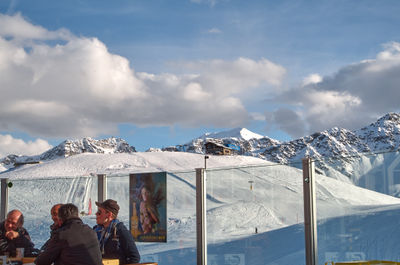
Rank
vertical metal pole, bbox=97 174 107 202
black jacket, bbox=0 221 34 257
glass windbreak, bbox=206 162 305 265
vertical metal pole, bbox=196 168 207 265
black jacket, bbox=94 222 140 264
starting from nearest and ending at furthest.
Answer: black jacket, bbox=94 222 140 264, black jacket, bbox=0 221 34 257, glass windbreak, bbox=206 162 305 265, vertical metal pole, bbox=196 168 207 265, vertical metal pole, bbox=97 174 107 202

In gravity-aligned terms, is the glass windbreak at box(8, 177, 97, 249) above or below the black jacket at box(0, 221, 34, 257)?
above

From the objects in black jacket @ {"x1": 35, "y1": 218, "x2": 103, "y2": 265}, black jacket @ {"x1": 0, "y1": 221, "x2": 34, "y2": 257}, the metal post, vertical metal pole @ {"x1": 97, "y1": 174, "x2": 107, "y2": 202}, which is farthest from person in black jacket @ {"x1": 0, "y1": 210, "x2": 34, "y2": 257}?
the metal post

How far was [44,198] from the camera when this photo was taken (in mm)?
12531

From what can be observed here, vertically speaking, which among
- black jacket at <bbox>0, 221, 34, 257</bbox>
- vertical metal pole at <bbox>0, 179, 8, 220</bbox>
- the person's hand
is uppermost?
vertical metal pole at <bbox>0, 179, 8, 220</bbox>

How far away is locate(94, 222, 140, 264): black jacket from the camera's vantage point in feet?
20.2

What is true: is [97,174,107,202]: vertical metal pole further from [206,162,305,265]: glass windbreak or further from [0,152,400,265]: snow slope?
[206,162,305,265]: glass windbreak

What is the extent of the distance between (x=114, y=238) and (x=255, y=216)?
3324mm

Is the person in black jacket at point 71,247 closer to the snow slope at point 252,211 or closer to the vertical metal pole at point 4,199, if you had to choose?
the snow slope at point 252,211

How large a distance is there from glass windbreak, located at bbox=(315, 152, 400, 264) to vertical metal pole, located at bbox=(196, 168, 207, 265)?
2.16m

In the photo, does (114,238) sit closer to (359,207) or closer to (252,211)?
(252,211)

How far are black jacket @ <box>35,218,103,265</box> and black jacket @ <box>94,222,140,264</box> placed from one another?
1.33 m

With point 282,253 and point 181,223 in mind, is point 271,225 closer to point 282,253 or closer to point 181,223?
point 282,253

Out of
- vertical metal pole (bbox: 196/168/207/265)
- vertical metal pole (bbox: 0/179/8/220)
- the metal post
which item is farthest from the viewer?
vertical metal pole (bbox: 0/179/8/220)

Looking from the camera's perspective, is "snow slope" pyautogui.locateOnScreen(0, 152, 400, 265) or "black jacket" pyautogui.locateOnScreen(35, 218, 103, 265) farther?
"snow slope" pyautogui.locateOnScreen(0, 152, 400, 265)
